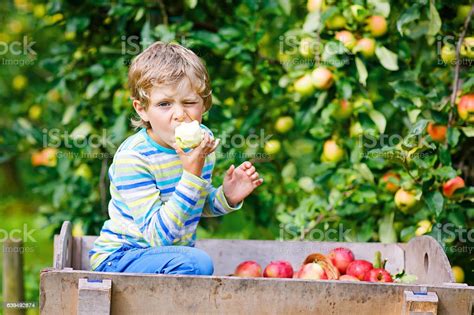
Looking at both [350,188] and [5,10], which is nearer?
[350,188]

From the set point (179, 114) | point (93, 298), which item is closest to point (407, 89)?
point (179, 114)

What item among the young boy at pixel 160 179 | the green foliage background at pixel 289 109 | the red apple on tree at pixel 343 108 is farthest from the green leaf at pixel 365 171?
the young boy at pixel 160 179

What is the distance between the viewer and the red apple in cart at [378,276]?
2.32 meters

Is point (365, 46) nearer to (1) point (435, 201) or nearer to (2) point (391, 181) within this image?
(2) point (391, 181)

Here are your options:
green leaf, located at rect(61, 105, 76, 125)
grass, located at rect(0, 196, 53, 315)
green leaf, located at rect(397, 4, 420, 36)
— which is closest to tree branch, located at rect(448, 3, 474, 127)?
green leaf, located at rect(397, 4, 420, 36)

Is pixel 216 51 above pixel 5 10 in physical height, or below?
below

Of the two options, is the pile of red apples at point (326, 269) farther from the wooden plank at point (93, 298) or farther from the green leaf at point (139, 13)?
the green leaf at point (139, 13)

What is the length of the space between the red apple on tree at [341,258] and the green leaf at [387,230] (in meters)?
0.56

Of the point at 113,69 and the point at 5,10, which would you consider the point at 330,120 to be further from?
the point at 5,10

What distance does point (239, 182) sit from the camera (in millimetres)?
2363

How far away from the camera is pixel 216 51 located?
3404mm

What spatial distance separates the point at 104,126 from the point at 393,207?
1287 mm

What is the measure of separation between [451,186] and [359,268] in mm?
627

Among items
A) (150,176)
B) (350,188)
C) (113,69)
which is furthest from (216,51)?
(150,176)
